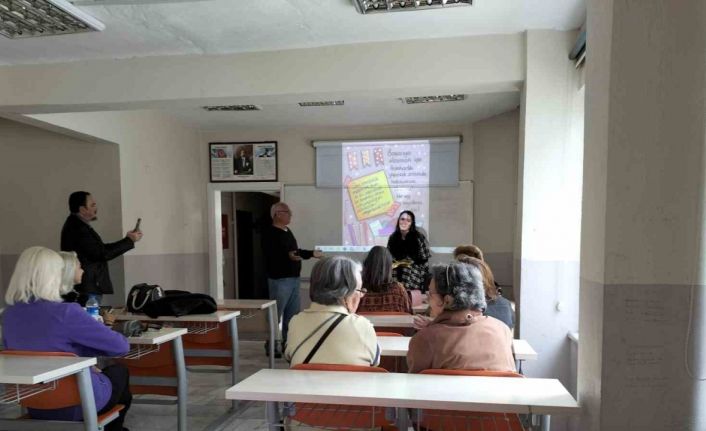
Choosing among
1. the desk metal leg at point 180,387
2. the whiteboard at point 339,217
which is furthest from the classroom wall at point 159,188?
the desk metal leg at point 180,387

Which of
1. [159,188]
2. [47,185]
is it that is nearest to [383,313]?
[159,188]

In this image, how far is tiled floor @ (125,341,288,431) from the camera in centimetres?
286

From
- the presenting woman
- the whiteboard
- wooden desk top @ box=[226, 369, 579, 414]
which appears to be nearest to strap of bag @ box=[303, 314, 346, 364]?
wooden desk top @ box=[226, 369, 579, 414]

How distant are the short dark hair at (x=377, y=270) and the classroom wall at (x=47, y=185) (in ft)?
8.47

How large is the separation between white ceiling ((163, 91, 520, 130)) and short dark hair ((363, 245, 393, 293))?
1.78 metres

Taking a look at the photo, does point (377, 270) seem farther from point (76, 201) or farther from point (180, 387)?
point (76, 201)

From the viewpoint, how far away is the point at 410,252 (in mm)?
3990

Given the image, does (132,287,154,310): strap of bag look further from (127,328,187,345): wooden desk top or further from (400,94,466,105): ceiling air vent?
(400,94,466,105): ceiling air vent

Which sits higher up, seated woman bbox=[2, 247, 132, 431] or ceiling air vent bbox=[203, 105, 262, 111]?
ceiling air vent bbox=[203, 105, 262, 111]

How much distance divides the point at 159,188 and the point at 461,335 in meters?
4.00

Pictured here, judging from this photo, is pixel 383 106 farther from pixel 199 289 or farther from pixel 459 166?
pixel 199 289

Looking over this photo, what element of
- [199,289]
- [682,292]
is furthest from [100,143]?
[682,292]

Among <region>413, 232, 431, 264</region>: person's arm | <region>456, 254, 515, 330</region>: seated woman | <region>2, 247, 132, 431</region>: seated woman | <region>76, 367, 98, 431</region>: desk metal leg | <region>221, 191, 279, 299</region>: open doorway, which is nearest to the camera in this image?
<region>76, 367, 98, 431</region>: desk metal leg

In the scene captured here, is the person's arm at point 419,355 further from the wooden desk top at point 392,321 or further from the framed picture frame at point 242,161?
the framed picture frame at point 242,161
